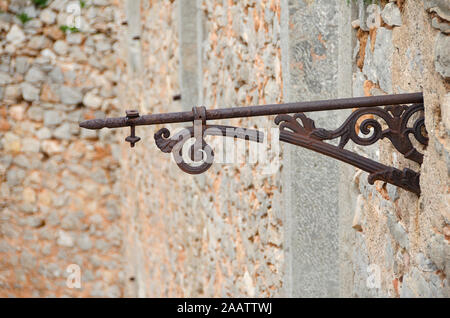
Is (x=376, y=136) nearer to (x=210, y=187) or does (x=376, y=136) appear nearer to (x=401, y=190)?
(x=401, y=190)

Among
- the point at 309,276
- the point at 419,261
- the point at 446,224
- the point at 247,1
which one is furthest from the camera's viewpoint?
the point at 247,1

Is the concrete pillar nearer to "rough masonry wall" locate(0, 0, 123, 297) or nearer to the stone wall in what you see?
the stone wall

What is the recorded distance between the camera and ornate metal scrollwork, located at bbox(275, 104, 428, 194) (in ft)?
4.64

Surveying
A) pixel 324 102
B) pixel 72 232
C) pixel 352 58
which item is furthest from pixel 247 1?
pixel 72 232

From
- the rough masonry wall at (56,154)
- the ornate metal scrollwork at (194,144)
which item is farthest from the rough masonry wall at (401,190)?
the rough masonry wall at (56,154)

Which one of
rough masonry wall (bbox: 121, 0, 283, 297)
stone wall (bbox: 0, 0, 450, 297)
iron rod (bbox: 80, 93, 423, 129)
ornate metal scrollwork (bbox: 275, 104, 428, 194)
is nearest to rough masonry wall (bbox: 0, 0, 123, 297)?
stone wall (bbox: 0, 0, 450, 297)

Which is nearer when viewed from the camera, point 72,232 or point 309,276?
point 309,276

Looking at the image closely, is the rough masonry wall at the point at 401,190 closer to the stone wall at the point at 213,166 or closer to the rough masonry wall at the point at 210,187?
the stone wall at the point at 213,166

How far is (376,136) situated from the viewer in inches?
56.1

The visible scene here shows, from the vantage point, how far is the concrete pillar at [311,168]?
223cm

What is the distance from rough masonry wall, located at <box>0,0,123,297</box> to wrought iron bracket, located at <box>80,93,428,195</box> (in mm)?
5229

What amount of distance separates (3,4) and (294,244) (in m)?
4.96

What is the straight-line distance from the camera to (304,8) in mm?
2266

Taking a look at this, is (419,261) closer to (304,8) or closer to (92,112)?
(304,8)
